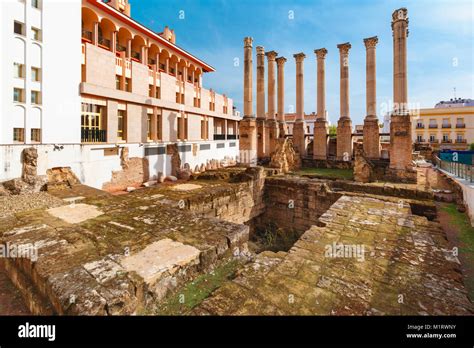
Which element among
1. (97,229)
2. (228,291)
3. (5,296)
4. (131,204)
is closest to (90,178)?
(131,204)

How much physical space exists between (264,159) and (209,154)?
5.39m

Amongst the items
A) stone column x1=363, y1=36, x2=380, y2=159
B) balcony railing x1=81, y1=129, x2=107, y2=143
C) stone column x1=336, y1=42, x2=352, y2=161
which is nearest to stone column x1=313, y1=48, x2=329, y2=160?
stone column x1=336, y1=42, x2=352, y2=161

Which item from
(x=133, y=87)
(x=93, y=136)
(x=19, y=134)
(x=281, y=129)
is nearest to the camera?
(x=19, y=134)

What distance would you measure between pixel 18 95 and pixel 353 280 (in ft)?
44.4

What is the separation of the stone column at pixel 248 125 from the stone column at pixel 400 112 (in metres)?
9.45

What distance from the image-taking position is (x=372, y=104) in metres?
18.1

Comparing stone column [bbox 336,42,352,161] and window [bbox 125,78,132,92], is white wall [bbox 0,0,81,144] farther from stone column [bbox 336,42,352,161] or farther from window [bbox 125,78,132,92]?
stone column [bbox 336,42,352,161]

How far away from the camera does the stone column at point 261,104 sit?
21.1 m

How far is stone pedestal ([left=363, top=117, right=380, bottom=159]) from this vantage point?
18.0m

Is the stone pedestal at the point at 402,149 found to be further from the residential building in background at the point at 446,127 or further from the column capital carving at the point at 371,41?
the residential building in background at the point at 446,127

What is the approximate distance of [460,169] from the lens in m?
11.2

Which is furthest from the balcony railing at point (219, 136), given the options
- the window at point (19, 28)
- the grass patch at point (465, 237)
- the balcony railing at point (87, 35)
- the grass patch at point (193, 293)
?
the grass patch at point (193, 293)

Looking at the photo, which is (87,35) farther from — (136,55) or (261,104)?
(261,104)
